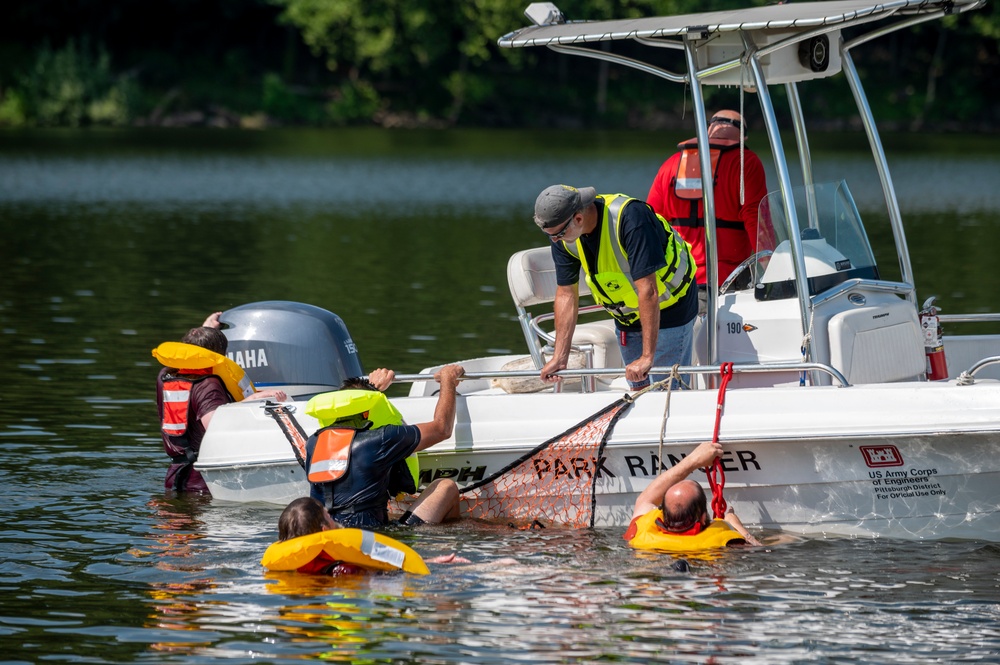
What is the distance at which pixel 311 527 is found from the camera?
6.25 metres

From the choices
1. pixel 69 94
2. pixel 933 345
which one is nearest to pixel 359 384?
pixel 933 345

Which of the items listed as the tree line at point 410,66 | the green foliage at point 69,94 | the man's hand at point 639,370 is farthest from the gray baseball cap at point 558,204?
the tree line at point 410,66

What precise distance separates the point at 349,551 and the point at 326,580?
0.22 metres

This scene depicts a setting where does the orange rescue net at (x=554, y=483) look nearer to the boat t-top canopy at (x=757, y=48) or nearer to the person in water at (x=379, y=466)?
the person in water at (x=379, y=466)

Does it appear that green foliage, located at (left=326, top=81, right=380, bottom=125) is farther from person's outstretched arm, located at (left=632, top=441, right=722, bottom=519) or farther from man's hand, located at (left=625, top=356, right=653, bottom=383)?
person's outstretched arm, located at (left=632, top=441, right=722, bottom=519)

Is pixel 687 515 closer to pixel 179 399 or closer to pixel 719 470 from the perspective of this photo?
pixel 719 470

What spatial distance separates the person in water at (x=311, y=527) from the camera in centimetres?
624

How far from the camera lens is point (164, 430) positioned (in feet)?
27.0

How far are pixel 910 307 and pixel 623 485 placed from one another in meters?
1.81

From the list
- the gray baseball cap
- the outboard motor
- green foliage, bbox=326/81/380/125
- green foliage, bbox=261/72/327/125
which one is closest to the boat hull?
the gray baseball cap

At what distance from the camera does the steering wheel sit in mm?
7754

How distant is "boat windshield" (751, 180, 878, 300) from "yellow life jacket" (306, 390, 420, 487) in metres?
2.13

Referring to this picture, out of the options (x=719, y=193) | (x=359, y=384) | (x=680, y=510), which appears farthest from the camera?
(x=719, y=193)

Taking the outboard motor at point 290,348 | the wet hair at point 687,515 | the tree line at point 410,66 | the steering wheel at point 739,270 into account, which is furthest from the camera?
the tree line at point 410,66
